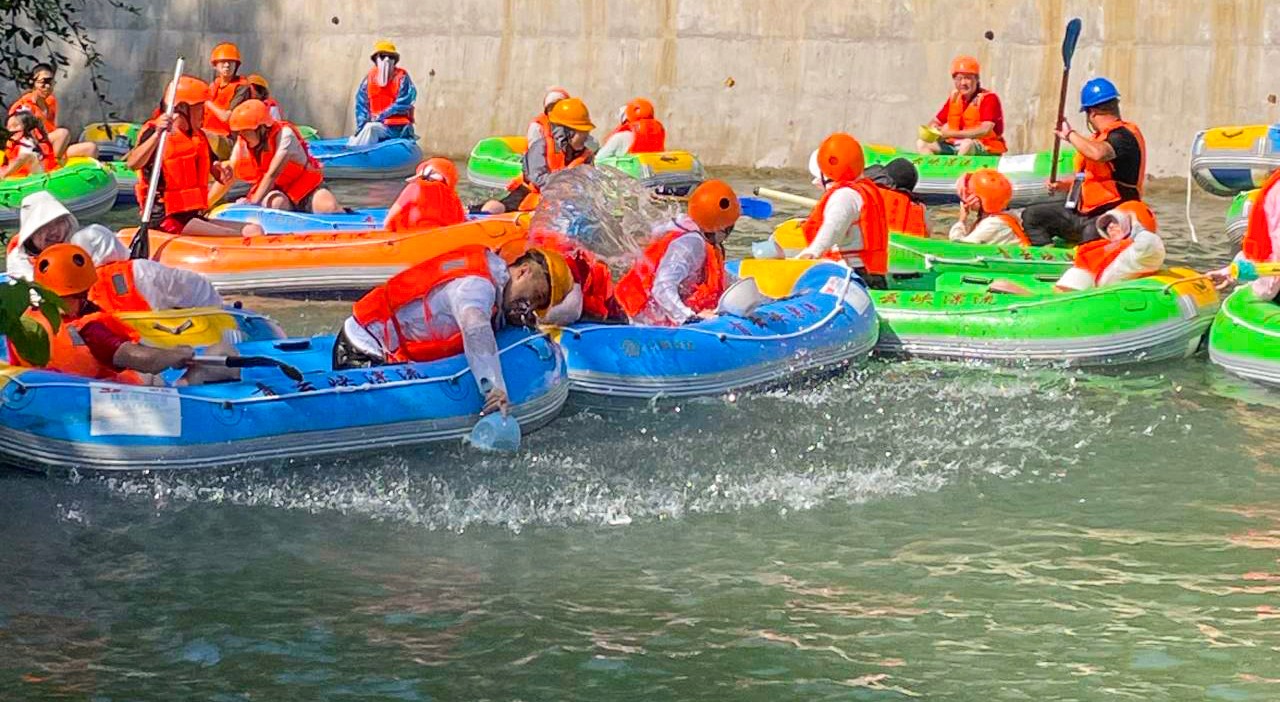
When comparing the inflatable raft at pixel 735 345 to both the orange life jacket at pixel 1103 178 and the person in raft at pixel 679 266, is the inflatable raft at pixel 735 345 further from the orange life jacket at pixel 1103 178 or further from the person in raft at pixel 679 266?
the orange life jacket at pixel 1103 178

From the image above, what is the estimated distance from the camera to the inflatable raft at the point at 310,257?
445 inches

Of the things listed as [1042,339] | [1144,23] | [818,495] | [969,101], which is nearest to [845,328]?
[1042,339]

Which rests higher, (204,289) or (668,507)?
(204,289)

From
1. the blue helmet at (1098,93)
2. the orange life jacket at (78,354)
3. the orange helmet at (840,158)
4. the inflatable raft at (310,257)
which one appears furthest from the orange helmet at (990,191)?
the orange life jacket at (78,354)

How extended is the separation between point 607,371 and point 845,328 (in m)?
1.48

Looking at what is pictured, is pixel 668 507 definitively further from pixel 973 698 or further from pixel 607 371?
pixel 973 698

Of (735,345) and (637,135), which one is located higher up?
(637,135)

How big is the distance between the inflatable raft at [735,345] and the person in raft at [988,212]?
7.11 feet

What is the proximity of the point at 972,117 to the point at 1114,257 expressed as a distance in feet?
18.1

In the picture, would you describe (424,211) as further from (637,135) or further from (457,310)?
(637,135)

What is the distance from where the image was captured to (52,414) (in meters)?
7.27

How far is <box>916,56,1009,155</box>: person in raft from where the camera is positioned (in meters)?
15.3

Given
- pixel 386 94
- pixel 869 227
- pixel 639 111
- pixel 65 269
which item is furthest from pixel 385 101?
pixel 65 269

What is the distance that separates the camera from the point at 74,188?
557 inches
